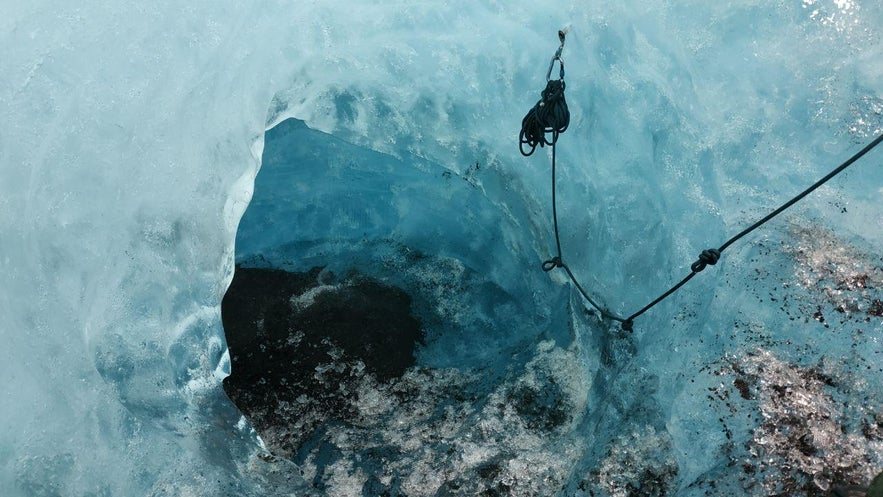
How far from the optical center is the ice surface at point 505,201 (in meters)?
3.45

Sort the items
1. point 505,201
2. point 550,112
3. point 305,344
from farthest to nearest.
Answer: point 305,344
point 505,201
point 550,112

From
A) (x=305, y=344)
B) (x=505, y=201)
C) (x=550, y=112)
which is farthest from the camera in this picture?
(x=305, y=344)

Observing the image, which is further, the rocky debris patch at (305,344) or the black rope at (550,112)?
the rocky debris patch at (305,344)

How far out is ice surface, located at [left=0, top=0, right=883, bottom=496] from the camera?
3445 millimetres

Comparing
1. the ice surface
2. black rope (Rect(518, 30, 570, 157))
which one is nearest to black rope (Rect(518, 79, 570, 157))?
black rope (Rect(518, 30, 570, 157))

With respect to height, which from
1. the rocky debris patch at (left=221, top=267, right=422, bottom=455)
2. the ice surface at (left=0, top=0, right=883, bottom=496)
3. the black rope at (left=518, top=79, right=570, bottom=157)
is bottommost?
the rocky debris patch at (left=221, top=267, right=422, bottom=455)

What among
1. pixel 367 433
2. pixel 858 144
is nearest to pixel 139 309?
pixel 367 433

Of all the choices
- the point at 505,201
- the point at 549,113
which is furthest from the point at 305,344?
the point at 549,113

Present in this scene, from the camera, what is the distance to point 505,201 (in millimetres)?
4660

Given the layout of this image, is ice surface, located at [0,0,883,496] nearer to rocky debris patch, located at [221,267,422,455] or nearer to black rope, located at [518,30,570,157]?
rocky debris patch, located at [221,267,422,455]

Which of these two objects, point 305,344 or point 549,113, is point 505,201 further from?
point 305,344

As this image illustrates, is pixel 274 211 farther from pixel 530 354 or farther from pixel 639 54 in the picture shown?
pixel 639 54

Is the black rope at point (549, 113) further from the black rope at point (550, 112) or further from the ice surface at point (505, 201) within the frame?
the ice surface at point (505, 201)

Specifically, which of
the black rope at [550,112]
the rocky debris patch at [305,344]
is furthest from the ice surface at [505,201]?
the black rope at [550,112]
